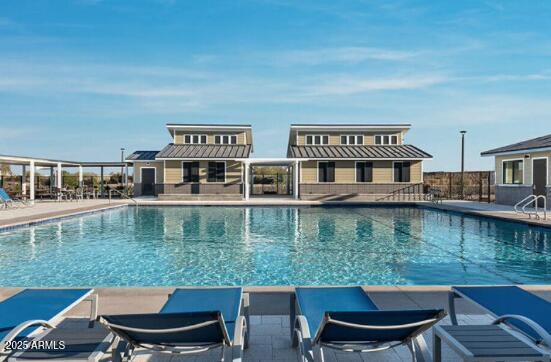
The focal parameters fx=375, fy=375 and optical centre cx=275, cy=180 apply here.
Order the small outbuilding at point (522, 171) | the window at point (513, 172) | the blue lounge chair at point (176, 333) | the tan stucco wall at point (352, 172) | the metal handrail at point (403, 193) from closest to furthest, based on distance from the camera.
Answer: the blue lounge chair at point (176, 333)
the small outbuilding at point (522, 171)
the window at point (513, 172)
the metal handrail at point (403, 193)
the tan stucco wall at point (352, 172)

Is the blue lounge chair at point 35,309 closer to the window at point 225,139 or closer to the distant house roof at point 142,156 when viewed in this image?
the window at point 225,139

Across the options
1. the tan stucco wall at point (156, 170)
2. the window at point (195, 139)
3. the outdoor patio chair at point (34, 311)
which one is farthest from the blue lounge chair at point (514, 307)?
the tan stucco wall at point (156, 170)

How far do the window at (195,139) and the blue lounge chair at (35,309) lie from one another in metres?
21.4

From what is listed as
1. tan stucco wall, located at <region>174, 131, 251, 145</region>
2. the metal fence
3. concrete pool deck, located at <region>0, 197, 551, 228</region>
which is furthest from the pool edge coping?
the metal fence

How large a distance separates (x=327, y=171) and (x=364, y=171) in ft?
7.40

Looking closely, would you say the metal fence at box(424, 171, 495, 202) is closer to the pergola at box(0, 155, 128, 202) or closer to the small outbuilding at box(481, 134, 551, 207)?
the small outbuilding at box(481, 134, 551, 207)

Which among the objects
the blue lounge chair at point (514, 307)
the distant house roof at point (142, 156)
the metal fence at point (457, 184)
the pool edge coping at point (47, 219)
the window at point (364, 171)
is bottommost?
the pool edge coping at point (47, 219)

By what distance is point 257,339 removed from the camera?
3.58 meters

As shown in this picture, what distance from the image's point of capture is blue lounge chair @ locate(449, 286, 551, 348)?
2.63 metres

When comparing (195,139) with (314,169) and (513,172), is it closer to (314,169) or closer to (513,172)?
(314,169)

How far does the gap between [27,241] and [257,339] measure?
9180 millimetres

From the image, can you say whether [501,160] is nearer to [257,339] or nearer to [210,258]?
[210,258]

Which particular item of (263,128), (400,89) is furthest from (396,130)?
(263,128)

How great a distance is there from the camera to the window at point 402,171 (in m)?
22.8
